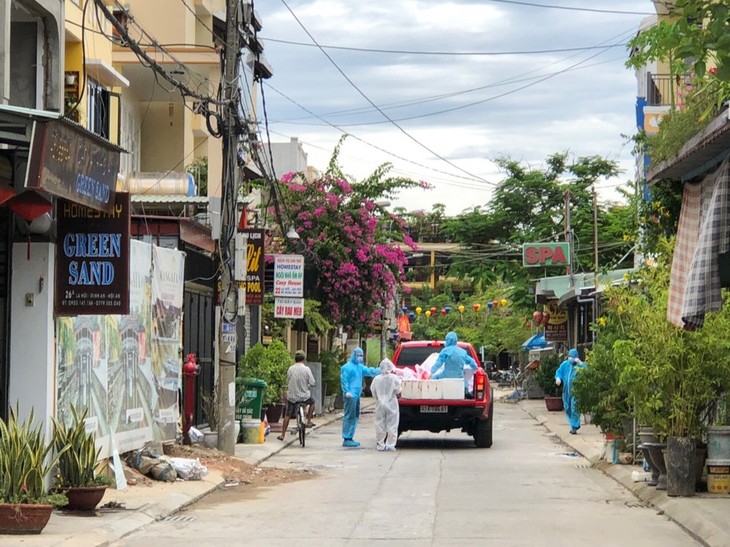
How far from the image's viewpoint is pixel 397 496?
16.0 meters

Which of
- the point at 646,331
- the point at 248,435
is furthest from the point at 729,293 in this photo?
the point at 248,435

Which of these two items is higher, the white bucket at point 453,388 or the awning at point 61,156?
the awning at point 61,156

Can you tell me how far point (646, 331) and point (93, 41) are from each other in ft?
37.4

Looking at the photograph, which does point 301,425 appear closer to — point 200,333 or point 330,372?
point 200,333

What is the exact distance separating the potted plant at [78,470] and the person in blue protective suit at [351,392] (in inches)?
457

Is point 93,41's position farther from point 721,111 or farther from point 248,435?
point 721,111

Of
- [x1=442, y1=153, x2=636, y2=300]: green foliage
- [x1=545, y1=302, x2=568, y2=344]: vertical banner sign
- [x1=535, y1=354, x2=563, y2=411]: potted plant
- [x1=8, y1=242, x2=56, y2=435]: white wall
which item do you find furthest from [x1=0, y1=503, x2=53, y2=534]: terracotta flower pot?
[x1=442, y1=153, x2=636, y2=300]: green foliage

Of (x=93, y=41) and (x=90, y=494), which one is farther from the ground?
(x=93, y=41)

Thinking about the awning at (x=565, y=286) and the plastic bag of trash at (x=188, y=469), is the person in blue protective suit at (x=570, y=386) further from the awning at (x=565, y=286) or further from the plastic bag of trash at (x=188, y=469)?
the plastic bag of trash at (x=188, y=469)

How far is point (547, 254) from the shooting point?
46.7 meters

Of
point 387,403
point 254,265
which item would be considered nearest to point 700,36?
point 387,403

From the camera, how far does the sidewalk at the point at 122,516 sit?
11688mm

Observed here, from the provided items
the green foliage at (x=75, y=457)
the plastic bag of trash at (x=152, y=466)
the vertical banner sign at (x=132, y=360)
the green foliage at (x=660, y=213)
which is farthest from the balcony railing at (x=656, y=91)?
the green foliage at (x=75, y=457)

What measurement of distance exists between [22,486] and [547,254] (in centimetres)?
3616
